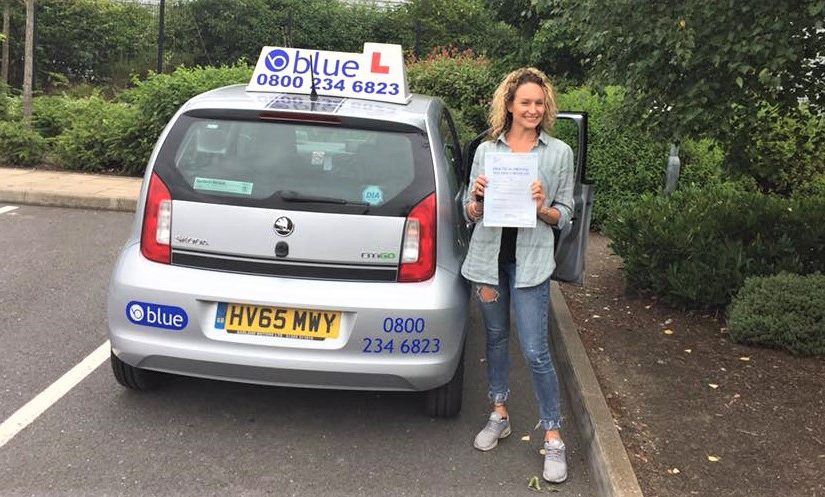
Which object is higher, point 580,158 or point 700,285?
point 580,158

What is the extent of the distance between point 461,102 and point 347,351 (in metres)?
8.40

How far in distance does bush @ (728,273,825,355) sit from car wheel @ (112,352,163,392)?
11.4 feet

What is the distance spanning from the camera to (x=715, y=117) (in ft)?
12.6

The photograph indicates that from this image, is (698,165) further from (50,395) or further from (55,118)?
(55,118)

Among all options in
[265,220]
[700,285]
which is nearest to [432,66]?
[700,285]

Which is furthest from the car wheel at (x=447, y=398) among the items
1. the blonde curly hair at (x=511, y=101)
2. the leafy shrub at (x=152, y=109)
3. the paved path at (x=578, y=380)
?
the leafy shrub at (x=152, y=109)

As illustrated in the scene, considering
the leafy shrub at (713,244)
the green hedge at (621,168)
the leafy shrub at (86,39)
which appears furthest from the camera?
the leafy shrub at (86,39)

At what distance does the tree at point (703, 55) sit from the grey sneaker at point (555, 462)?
5.77ft

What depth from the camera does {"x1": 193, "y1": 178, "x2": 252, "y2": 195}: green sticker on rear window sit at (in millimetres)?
3350

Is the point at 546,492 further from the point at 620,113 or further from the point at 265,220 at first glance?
the point at 620,113

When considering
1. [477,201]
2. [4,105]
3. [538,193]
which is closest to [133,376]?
[477,201]

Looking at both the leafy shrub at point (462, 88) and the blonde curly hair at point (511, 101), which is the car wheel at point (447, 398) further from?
the leafy shrub at point (462, 88)

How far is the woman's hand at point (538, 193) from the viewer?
10.1 feet

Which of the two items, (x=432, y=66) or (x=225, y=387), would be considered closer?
(x=225, y=387)
